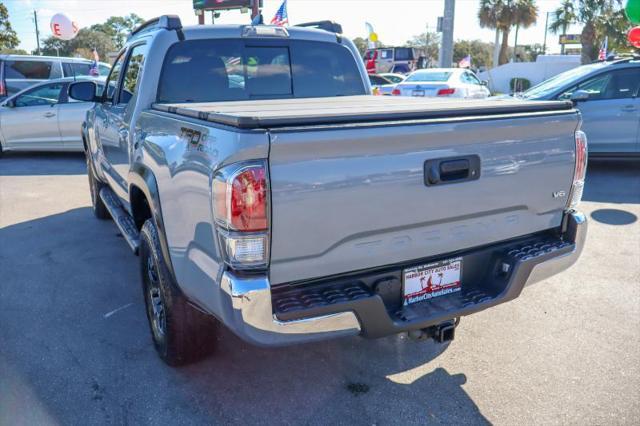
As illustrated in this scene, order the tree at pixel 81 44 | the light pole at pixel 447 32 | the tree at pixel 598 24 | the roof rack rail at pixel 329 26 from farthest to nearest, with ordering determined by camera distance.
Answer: the tree at pixel 81 44 < the tree at pixel 598 24 < the light pole at pixel 447 32 < the roof rack rail at pixel 329 26

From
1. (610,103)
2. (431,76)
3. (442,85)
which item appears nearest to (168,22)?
(610,103)

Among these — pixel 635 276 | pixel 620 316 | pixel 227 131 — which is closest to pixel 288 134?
pixel 227 131

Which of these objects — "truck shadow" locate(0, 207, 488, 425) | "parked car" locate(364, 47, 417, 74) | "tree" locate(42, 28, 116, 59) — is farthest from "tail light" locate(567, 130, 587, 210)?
"tree" locate(42, 28, 116, 59)

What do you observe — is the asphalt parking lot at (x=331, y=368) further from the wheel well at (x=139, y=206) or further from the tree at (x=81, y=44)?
the tree at (x=81, y=44)

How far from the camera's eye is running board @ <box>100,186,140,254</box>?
12.7 ft

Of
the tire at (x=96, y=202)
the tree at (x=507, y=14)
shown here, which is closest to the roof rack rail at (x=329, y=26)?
the tire at (x=96, y=202)

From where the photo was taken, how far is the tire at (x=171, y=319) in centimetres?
293

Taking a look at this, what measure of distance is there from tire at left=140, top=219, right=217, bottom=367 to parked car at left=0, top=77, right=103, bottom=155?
8272 millimetres

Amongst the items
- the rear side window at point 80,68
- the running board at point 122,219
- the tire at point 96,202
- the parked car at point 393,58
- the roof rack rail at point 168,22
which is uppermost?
the parked car at point 393,58

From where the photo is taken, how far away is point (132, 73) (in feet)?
14.2

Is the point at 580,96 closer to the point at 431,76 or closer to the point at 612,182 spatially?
the point at 612,182

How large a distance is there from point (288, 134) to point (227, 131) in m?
0.26

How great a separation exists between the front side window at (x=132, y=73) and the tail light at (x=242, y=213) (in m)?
2.21

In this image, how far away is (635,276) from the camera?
4.57m
